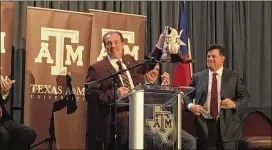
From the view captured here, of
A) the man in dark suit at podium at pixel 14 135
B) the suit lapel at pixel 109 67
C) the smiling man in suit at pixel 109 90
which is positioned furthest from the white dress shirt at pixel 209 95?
the man in dark suit at podium at pixel 14 135

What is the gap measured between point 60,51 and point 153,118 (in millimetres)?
2302

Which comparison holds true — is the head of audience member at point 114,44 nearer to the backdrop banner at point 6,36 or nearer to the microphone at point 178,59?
the microphone at point 178,59

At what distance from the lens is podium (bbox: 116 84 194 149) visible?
3.03 metres

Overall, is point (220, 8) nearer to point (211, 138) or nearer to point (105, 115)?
point (211, 138)

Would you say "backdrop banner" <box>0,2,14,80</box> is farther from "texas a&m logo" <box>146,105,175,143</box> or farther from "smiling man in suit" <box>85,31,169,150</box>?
"texas a&m logo" <box>146,105,175,143</box>

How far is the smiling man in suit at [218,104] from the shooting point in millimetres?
4555

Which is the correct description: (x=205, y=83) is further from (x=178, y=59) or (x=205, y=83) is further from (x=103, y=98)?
(x=178, y=59)

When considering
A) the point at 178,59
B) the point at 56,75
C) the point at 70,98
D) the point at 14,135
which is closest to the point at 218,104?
the point at 178,59

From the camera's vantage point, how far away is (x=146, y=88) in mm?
3076

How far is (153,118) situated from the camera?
3.07m

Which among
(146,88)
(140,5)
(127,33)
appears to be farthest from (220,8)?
(146,88)

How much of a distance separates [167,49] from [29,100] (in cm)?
194

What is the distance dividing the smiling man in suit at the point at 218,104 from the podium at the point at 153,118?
4.19 feet

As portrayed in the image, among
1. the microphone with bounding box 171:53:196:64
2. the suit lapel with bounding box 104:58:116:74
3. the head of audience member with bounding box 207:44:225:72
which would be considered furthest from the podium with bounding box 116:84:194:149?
the head of audience member with bounding box 207:44:225:72
